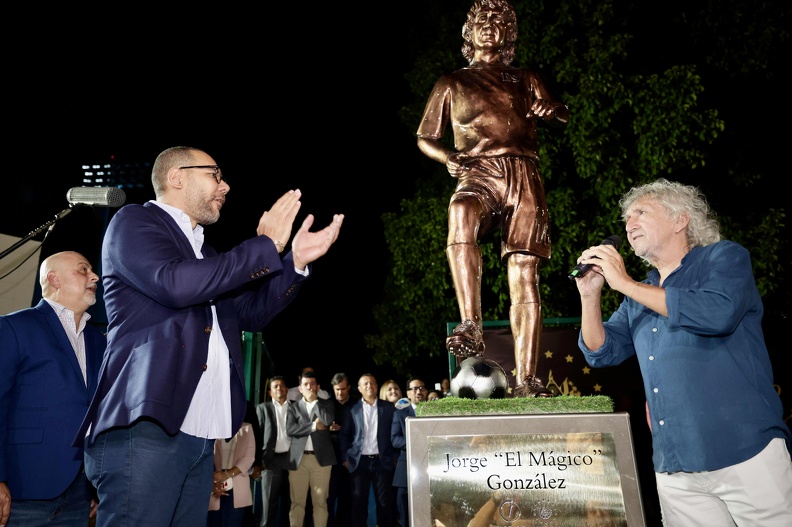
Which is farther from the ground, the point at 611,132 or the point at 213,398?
the point at 611,132

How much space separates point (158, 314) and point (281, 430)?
21.3 feet

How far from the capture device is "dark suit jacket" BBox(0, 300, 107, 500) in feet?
11.3

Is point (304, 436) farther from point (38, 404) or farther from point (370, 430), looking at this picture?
point (38, 404)

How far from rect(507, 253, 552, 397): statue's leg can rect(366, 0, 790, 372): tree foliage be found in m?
5.84

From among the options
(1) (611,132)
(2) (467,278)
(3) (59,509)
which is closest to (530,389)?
(2) (467,278)

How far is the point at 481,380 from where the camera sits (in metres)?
3.52

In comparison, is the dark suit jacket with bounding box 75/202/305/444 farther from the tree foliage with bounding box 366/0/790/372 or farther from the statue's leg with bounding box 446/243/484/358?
the tree foliage with bounding box 366/0/790/372

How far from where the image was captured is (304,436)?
860cm

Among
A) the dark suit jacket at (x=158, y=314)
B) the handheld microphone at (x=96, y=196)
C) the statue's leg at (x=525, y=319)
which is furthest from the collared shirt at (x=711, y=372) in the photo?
the handheld microphone at (x=96, y=196)

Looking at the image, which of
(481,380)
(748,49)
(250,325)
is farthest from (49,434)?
(748,49)

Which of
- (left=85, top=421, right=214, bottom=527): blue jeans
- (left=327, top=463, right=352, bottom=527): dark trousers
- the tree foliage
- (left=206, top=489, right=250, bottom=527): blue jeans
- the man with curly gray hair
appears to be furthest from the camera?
the tree foliage

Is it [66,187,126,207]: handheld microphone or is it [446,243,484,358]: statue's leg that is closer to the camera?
[446,243,484,358]: statue's leg

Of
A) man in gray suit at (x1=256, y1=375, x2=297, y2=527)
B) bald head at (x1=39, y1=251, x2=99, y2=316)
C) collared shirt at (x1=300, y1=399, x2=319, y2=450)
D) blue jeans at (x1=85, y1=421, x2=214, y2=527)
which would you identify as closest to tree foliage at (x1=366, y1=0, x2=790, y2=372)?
collared shirt at (x1=300, y1=399, x2=319, y2=450)

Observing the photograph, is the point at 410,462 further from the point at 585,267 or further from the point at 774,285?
the point at 774,285
